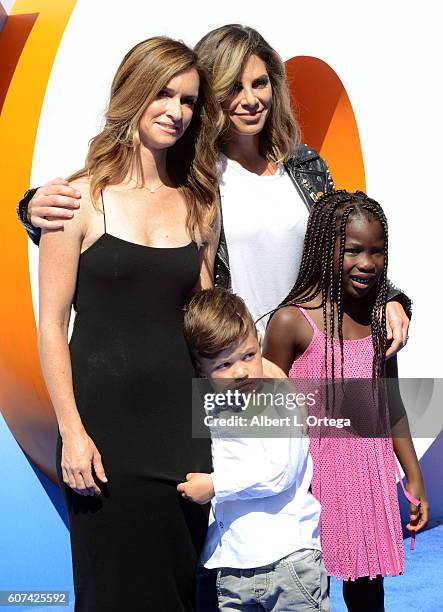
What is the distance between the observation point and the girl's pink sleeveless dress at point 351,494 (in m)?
2.89

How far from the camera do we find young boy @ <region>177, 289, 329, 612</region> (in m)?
2.53

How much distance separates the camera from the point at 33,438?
13.4 feet

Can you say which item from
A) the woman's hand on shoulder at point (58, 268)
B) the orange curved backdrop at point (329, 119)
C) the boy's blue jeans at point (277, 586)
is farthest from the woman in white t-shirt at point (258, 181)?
the orange curved backdrop at point (329, 119)

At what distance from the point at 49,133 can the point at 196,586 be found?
75.2 inches

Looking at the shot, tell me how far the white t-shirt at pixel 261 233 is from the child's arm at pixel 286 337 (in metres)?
0.27

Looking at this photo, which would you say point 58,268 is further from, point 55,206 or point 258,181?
point 258,181

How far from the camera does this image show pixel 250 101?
3100 mm

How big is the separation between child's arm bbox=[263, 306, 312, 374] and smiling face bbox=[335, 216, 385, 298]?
162 mm

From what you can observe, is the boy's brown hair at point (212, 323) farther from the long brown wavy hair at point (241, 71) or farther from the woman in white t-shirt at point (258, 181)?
the long brown wavy hair at point (241, 71)

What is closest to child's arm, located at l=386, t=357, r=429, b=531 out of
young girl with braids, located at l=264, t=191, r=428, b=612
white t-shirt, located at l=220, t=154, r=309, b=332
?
young girl with braids, located at l=264, t=191, r=428, b=612

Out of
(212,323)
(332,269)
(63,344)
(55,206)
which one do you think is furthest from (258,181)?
(63,344)

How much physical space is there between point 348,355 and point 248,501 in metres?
0.56

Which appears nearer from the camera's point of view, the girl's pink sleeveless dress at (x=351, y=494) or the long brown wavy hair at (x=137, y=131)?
the long brown wavy hair at (x=137, y=131)

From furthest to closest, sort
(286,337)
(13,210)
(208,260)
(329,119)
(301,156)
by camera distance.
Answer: (329,119) < (13,210) < (301,156) < (286,337) < (208,260)
